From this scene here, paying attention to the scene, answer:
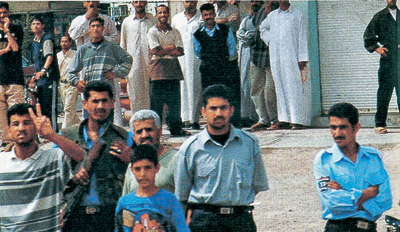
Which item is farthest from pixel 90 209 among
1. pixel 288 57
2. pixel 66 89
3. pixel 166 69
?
pixel 66 89

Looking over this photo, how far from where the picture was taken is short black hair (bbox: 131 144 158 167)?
193 inches

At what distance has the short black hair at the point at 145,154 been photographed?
4.89m

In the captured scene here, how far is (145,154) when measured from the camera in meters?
4.89

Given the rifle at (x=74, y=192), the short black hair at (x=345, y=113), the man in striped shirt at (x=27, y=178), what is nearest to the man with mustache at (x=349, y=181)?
the short black hair at (x=345, y=113)

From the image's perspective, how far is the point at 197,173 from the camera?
5.16m

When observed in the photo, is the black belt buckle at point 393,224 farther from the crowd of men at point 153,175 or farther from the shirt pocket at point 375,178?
the shirt pocket at point 375,178

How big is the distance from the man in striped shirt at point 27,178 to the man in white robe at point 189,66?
474 cm

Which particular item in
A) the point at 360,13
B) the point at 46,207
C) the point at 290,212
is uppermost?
the point at 360,13

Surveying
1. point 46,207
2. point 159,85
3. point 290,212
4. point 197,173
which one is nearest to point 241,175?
point 197,173

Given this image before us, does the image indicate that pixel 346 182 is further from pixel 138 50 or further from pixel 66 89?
pixel 66 89

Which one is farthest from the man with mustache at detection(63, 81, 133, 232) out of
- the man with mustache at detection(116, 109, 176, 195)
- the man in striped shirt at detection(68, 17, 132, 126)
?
the man in striped shirt at detection(68, 17, 132, 126)

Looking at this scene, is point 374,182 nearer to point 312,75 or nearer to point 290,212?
point 290,212

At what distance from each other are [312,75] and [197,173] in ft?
17.0

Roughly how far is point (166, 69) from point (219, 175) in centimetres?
442
